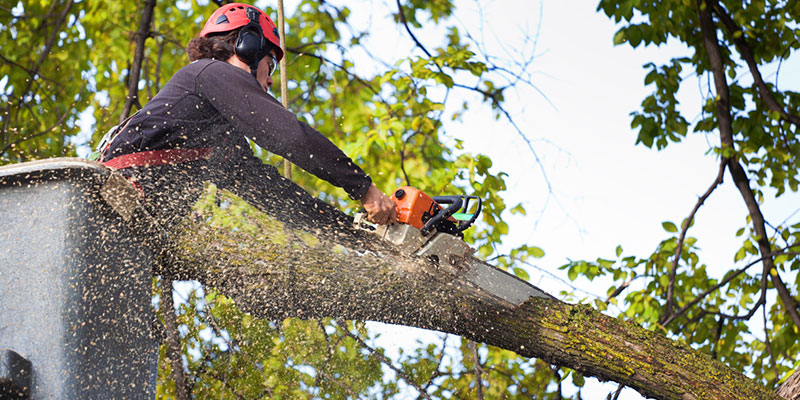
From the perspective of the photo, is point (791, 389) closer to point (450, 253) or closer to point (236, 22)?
point (450, 253)

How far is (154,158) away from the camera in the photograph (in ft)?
8.84

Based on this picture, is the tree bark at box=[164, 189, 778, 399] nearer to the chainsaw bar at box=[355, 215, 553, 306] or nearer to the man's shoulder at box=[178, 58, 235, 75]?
the chainsaw bar at box=[355, 215, 553, 306]

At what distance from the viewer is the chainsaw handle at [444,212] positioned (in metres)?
2.87

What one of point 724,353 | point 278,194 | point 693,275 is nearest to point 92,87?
point 278,194

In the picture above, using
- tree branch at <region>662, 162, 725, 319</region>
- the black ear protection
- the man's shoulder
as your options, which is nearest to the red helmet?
the black ear protection

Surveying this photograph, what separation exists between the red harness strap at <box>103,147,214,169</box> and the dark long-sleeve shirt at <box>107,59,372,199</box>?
0.10 feet

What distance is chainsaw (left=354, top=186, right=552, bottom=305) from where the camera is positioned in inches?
111

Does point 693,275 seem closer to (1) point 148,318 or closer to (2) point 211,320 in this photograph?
(2) point 211,320

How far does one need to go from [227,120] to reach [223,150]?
0.42 ft

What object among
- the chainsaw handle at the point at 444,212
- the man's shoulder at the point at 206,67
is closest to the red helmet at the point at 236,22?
the man's shoulder at the point at 206,67

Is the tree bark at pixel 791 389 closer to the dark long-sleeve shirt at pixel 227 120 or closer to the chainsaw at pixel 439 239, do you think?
the chainsaw at pixel 439 239

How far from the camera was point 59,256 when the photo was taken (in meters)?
2.32

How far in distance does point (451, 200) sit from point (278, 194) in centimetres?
77

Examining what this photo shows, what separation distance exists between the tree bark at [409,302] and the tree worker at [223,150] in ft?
0.44
